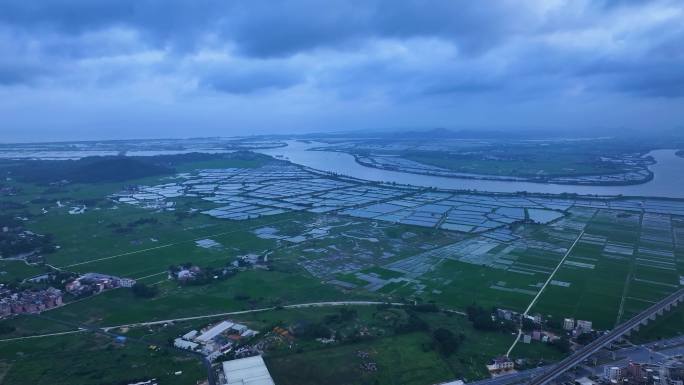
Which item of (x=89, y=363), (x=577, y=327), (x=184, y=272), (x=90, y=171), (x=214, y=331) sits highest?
(x=90, y=171)

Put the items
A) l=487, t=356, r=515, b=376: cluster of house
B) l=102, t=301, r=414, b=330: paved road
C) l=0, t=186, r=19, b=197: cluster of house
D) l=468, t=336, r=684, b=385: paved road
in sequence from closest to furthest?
l=468, t=336, r=684, b=385: paved road → l=487, t=356, r=515, b=376: cluster of house → l=102, t=301, r=414, b=330: paved road → l=0, t=186, r=19, b=197: cluster of house

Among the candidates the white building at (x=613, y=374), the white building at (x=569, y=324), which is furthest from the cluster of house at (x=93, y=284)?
the white building at (x=613, y=374)

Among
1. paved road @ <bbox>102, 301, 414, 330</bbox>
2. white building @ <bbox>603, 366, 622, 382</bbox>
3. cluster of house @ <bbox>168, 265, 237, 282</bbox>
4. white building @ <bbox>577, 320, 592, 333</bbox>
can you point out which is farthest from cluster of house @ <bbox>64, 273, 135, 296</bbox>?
white building @ <bbox>603, 366, 622, 382</bbox>

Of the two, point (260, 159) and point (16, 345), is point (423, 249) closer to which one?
point (16, 345)

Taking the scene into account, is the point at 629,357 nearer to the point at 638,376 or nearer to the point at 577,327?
the point at 638,376

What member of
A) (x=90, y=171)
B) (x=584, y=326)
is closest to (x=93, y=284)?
(x=584, y=326)

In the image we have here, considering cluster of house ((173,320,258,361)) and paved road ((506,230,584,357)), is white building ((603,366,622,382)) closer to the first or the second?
paved road ((506,230,584,357))
